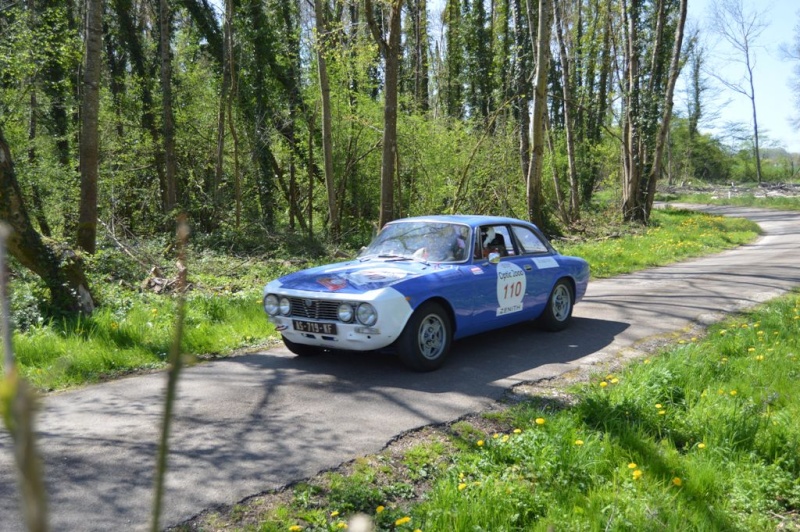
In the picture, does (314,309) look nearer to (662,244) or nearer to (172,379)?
(172,379)

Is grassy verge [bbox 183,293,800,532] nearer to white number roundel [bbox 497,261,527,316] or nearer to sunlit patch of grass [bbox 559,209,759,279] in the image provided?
white number roundel [bbox 497,261,527,316]

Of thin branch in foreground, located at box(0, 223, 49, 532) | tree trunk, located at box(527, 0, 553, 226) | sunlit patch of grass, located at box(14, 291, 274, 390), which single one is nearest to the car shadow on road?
sunlit patch of grass, located at box(14, 291, 274, 390)

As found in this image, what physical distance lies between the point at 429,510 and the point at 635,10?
2713 centimetres

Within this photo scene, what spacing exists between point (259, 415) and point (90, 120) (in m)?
6.82

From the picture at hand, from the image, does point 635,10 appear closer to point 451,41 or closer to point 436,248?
point 451,41

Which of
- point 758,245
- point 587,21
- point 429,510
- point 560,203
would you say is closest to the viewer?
point 429,510

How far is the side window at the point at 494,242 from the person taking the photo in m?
7.62

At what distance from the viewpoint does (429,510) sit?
379 centimetres

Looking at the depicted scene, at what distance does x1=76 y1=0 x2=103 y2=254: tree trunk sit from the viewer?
9.81 m

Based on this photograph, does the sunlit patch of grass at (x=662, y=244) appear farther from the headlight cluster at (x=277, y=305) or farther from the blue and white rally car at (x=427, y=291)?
the headlight cluster at (x=277, y=305)

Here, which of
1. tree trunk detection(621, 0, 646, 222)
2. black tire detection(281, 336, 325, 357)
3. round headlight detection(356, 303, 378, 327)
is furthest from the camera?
tree trunk detection(621, 0, 646, 222)

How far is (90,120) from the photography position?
10.1 m

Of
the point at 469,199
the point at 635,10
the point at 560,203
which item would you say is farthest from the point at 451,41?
the point at 469,199

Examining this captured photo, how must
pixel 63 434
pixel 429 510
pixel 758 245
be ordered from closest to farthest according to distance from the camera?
pixel 429 510 < pixel 63 434 < pixel 758 245
